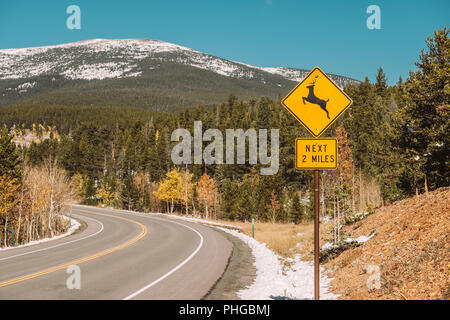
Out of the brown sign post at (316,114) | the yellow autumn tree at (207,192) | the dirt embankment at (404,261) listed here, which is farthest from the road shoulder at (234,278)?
the yellow autumn tree at (207,192)

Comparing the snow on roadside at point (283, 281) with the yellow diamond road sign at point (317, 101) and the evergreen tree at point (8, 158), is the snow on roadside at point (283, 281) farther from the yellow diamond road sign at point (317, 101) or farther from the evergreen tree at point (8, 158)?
the evergreen tree at point (8, 158)

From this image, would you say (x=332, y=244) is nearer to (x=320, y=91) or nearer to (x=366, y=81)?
(x=320, y=91)

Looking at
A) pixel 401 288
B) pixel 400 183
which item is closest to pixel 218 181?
pixel 400 183

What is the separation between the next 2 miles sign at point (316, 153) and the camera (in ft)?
18.3

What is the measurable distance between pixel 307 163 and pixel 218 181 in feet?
200

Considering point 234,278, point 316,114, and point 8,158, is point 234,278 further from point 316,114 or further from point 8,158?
point 8,158

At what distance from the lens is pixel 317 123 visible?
5.98 metres

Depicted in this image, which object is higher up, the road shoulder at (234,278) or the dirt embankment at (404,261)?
the dirt embankment at (404,261)

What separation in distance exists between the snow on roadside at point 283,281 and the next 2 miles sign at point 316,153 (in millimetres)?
3294

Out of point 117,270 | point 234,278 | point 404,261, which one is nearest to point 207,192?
point 117,270

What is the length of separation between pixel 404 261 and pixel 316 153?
401 cm

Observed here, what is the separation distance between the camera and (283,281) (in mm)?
9359

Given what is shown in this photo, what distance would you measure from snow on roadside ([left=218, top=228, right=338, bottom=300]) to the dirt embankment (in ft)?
1.90

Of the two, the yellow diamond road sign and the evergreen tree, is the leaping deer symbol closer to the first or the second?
the yellow diamond road sign
